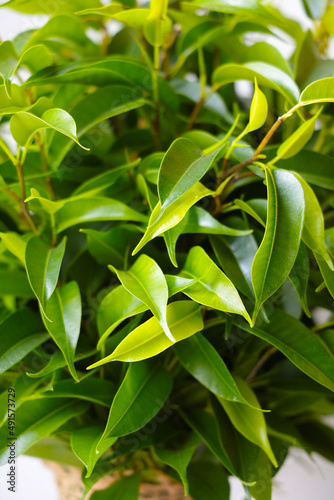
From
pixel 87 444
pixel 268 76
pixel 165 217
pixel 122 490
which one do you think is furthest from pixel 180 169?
pixel 122 490

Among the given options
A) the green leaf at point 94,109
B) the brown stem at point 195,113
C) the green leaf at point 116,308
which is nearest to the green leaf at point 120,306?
the green leaf at point 116,308

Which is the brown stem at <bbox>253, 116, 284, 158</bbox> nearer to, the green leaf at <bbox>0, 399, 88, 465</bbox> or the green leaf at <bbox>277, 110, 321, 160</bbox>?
the green leaf at <bbox>277, 110, 321, 160</bbox>

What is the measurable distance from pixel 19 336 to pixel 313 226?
28 centimetres

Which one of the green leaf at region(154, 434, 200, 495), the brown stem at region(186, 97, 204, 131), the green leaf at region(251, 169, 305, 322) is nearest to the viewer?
the green leaf at region(251, 169, 305, 322)

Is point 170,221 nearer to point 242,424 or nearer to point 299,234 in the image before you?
point 299,234

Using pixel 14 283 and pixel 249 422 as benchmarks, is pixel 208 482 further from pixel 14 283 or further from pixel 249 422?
pixel 14 283

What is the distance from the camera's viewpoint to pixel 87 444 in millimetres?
433

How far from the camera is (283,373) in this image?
1.97 ft

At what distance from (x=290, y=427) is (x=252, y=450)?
100 millimetres

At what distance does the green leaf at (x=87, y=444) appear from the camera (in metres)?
0.40

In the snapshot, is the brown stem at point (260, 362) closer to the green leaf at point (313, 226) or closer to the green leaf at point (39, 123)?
the green leaf at point (313, 226)

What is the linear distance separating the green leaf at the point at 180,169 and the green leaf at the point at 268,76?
84 mm

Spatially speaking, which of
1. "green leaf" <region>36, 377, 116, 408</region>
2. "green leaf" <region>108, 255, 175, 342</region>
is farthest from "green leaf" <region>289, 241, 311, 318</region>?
"green leaf" <region>36, 377, 116, 408</region>

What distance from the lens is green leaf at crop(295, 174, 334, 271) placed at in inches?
15.1
